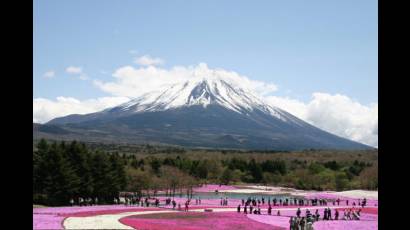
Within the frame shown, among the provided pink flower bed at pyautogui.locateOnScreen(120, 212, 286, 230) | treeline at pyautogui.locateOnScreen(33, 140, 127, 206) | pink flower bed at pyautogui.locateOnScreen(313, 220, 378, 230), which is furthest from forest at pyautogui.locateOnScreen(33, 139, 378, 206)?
pink flower bed at pyautogui.locateOnScreen(313, 220, 378, 230)

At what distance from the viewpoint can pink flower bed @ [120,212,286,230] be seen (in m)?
32.5

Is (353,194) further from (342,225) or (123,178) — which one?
(342,225)

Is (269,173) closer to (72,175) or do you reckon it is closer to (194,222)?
(72,175)

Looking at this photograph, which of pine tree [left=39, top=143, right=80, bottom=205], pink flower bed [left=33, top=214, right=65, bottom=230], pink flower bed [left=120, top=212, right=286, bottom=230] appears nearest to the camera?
pink flower bed [left=33, top=214, right=65, bottom=230]

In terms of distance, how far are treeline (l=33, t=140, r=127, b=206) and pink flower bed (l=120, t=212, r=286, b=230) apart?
14.8m

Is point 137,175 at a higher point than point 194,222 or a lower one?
lower

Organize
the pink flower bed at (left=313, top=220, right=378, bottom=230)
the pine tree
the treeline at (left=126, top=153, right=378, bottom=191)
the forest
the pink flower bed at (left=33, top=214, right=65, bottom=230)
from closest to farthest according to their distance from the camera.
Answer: the pink flower bed at (left=33, top=214, right=65, bottom=230), the pink flower bed at (left=313, top=220, right=378, bottom=230), the pine tree, the forest, the treeline at (left=126, top=153, right=378, bottom=191)

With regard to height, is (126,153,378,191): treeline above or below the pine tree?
below

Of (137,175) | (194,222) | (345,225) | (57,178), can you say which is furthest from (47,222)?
(137,175)

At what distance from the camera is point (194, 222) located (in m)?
35.2

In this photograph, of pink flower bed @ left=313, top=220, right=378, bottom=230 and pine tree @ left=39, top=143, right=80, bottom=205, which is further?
pine tree @ left=39, top=143, right=80, bottom=205

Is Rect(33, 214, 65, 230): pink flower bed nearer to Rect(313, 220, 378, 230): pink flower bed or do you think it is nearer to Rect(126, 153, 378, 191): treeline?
Rect(313, 220, 378, 230): pink flower bed

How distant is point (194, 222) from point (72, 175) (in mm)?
21179
